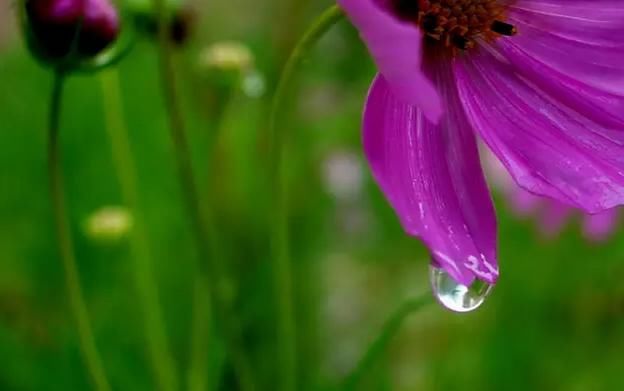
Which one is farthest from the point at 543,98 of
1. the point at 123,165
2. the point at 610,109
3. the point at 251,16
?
the point at 251,16

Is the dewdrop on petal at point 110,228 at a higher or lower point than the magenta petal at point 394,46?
lower

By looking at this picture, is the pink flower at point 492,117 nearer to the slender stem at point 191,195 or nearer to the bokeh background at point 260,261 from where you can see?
the slender stem at point 191,195

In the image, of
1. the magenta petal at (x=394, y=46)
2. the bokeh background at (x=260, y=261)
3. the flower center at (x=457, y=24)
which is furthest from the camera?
the bokeh background at (x=260, y=261)

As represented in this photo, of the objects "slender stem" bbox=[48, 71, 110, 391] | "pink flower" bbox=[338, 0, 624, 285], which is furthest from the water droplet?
"slender stem" bbox=[48, 71, 110, 391]

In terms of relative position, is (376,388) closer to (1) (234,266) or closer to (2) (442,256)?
(1) (234,266)

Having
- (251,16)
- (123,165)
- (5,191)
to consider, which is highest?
(123,165)

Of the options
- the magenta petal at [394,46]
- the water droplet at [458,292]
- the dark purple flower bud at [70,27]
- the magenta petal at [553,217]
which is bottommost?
the magenta petal at [553,217]

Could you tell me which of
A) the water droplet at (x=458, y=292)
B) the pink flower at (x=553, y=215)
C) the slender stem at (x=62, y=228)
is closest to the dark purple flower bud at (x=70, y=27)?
the slender stem at (x=62, y=228)

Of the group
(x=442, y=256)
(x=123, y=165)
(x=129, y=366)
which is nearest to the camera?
(x=442, y=256)
